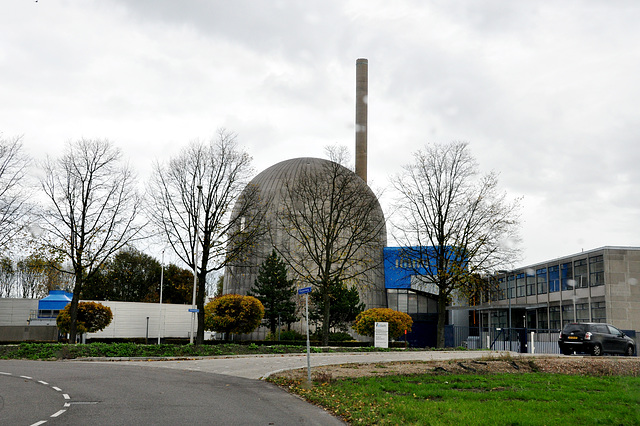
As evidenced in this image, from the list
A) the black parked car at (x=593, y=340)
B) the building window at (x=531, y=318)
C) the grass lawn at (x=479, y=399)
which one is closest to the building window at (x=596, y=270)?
the building window at (x=531, y=318)

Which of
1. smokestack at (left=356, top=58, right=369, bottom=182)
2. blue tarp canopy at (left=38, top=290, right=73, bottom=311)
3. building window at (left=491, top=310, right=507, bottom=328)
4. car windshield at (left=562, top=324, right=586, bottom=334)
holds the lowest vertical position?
building window at (left=491, top=310, right=507, bottom=328)

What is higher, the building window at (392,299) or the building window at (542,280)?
the building window at (542,280)

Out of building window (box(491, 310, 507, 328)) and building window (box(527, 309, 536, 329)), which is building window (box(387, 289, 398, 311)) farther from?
building window (box(527, 309, 536, 329))

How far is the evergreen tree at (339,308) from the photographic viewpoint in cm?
5591

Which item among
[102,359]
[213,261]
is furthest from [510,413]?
[213,261]

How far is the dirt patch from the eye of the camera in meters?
17.6

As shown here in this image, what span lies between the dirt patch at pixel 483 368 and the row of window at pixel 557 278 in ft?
92.3

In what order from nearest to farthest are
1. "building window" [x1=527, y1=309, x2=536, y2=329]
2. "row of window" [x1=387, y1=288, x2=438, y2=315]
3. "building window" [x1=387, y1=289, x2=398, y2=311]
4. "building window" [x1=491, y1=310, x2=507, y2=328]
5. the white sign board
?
the white sign board
"row of window" [x1=387, y1=288, x2=438, y2=315]
"building window" [x1=387, y1=289, x2=398, y2=311]
"building window" [x1=527, y1=309, x2=536, y2=329]
"building window" [x1=491, y1=310, x2=507, y2=328]

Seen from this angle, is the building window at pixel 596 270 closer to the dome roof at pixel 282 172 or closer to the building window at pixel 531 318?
the building window at pixel 531 318

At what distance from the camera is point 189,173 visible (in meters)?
32.5

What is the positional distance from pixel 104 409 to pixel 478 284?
31954 millimetres

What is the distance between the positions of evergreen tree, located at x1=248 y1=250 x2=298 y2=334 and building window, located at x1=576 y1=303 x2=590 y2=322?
97.9ft

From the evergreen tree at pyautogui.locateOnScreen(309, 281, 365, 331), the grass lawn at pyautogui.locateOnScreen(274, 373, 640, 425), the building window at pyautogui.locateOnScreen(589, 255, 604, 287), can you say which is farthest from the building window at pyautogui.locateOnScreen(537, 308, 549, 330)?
the grass lawn at pyautogui.locateOnScreen(274, 373, 640, 425)

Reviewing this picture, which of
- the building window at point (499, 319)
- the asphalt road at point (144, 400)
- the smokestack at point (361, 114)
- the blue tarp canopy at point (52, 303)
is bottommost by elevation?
the building window at point (499, 319)
